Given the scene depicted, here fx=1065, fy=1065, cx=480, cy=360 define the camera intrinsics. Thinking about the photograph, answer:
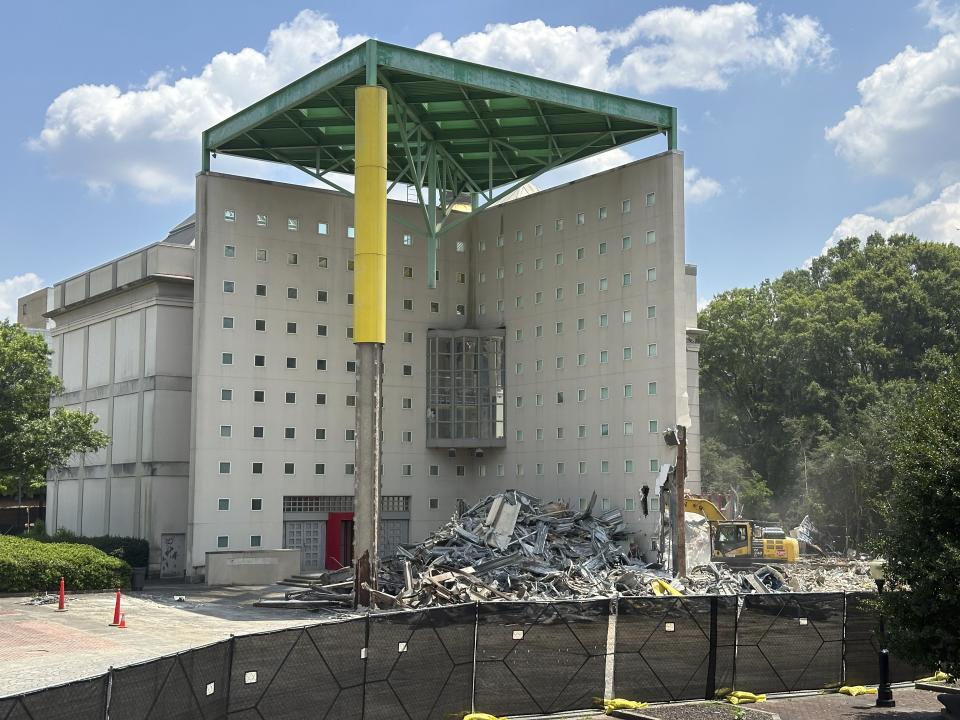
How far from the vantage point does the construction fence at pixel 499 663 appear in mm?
12992

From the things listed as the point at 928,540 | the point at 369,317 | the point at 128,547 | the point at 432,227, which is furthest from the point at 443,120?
the point at 928,540

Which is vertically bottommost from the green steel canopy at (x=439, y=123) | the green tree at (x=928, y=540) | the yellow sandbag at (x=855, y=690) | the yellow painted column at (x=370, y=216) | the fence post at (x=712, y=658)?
the yellow sandbag at (x=855, y=690)

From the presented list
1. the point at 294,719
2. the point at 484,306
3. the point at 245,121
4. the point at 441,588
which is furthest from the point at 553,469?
the point at 294,719

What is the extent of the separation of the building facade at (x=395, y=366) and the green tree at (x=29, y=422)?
12.5ft

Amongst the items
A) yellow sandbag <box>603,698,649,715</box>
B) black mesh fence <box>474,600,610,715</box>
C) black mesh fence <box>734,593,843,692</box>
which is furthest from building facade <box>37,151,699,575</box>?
black mesh fence <box>474,600,610,715</box>

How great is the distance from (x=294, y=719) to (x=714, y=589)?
80.5 ft

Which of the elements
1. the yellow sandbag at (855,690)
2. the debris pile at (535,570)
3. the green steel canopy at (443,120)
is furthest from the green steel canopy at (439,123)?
the yellow sandbag at (855,690)

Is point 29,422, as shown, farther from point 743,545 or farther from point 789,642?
point 789,642

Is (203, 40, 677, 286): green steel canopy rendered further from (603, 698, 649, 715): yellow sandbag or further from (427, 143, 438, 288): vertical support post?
(603, 698, 649, 715): yellow sandbag

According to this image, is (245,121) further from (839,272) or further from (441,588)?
(839,272)

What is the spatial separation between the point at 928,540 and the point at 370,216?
23328 millimetres

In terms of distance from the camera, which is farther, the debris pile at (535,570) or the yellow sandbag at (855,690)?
the debris pile at (535,570)

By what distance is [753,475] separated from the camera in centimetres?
8912

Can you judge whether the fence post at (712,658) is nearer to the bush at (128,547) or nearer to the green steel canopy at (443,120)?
the green steel canopy at (443,120)
